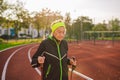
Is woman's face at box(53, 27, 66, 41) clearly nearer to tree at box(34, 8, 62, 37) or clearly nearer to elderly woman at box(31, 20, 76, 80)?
elderly woman at box(31, 20, 76, 80)

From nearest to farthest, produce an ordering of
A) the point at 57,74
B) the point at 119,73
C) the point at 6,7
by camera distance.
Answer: the point at 57,74 → the point at 119,73 → the point at 6,7

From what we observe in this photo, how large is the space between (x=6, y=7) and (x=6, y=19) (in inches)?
122

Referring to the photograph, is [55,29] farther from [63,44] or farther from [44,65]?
[44,65]

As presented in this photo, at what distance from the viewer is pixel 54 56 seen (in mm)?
4105

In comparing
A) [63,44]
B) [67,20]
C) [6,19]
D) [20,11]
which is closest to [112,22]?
[67,20]

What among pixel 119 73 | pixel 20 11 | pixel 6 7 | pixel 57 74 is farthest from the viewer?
pixel 20 11

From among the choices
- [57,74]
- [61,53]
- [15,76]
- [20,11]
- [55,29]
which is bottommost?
[15,76]

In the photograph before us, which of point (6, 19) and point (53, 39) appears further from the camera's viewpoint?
point (6, 19)

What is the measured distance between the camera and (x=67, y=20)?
79.9 m

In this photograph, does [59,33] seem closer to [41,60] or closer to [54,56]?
[54,56]

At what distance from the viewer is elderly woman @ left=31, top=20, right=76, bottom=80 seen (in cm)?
409

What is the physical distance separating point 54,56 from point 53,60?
7 centimetres

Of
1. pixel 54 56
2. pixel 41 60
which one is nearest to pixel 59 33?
pixel 54 56

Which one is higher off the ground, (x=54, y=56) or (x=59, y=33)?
(x=59, y=33)
